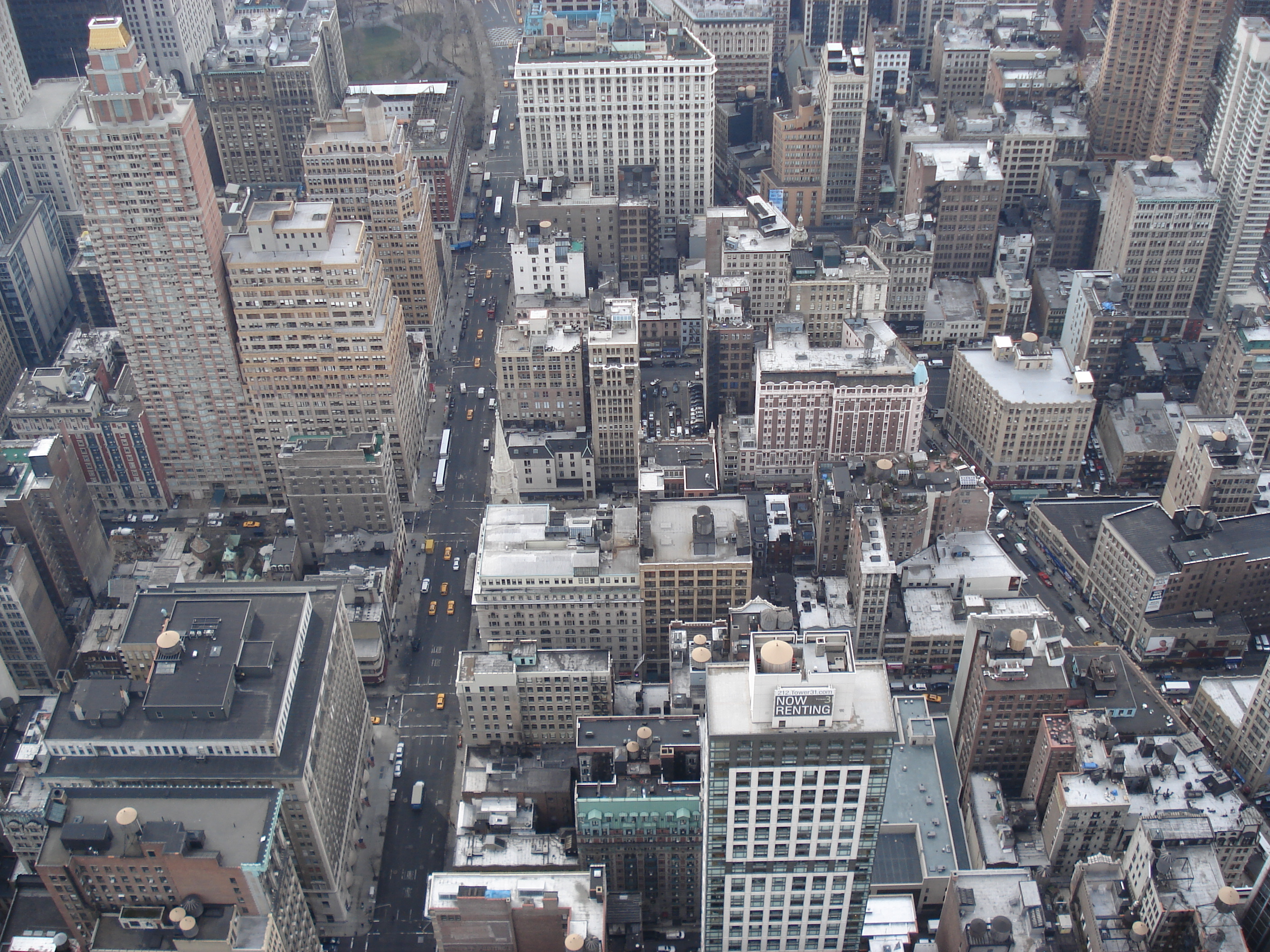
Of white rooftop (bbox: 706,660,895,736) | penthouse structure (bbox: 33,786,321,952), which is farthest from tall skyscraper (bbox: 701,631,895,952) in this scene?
penthouse structure (bbox: 33,786,321,952)

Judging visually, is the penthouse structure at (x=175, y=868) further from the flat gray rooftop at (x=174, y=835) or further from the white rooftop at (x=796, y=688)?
the white rooftop at (x=796, y=688)

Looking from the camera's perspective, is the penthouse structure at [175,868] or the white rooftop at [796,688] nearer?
the white rooftop at [796,688]

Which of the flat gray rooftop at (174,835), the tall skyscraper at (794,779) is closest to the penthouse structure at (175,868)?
the flat gray rooftop at (174,835)

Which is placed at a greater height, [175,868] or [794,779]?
[794,779]

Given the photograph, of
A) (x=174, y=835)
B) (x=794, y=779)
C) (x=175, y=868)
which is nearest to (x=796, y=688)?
(x=794, y=779)

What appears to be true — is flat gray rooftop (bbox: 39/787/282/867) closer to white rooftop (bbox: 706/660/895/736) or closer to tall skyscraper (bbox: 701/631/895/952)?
tall skyscraper (bbox: 701/631/895/952)

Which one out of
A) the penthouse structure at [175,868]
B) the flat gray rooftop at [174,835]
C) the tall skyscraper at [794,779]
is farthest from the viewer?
the flat gray rooftop at [174,835]

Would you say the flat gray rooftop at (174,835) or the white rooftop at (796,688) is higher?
the white rooftop at (796,688)

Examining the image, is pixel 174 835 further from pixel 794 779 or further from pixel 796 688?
pixel 796 688

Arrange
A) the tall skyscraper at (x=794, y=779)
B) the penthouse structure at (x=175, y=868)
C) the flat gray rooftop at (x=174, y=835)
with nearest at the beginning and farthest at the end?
the tall skyscraper at (x=794, y=779)
the penthouse structure at (x=175, y=868)
the flat gray rooftop at (x=174, y=835)
